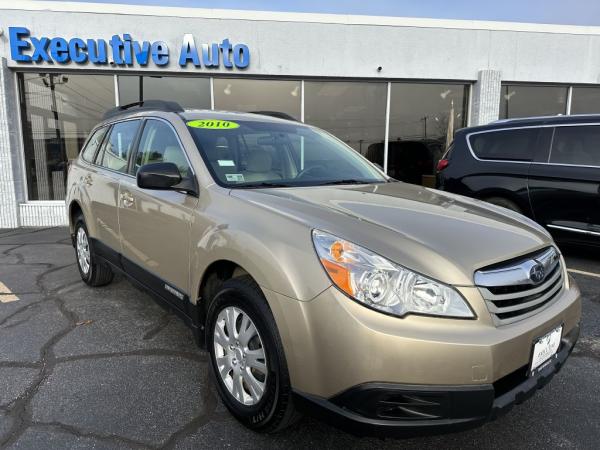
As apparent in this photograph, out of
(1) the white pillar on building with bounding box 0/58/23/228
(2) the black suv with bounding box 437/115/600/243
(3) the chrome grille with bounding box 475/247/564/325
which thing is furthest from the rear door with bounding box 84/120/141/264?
(1) the white pillar on building with bounding box 0/58/23/228

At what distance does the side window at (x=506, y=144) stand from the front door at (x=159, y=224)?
172 inches

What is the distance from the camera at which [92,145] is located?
455 cm

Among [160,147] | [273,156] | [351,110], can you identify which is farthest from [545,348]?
[351,110]

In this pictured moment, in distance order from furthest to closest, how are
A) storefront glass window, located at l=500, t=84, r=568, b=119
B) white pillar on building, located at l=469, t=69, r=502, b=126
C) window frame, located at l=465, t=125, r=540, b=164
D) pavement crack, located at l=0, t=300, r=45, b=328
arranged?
storefront glass window, located at l=500, t=84, r=568, b=119
white pillar on building, located at l=469, t=69, r=502, b=126
window frame, located at l=465, t=125, r=540, b=164
pavement crack, located at l=0, t=300, r=45, b=328

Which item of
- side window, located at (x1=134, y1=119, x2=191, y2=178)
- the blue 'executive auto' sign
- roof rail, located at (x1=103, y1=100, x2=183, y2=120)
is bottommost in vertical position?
side window, located at (x1=134, y1=119, x2=191, y2=178)

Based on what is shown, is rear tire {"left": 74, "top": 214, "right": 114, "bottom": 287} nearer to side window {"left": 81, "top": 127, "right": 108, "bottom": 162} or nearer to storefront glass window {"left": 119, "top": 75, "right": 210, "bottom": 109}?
side window {"left": 81, "top": 127, "right": 108, "bottom": 162}

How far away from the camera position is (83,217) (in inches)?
171

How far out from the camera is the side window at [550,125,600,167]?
16.7ft

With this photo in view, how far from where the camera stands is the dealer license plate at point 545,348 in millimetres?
1843

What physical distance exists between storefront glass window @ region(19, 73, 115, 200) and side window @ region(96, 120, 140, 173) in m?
5.49

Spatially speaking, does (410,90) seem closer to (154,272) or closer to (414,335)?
(154,272)

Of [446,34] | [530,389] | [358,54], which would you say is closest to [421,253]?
[530,389]

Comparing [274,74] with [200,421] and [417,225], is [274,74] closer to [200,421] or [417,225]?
[417,225]

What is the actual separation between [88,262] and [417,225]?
3.60 metres
